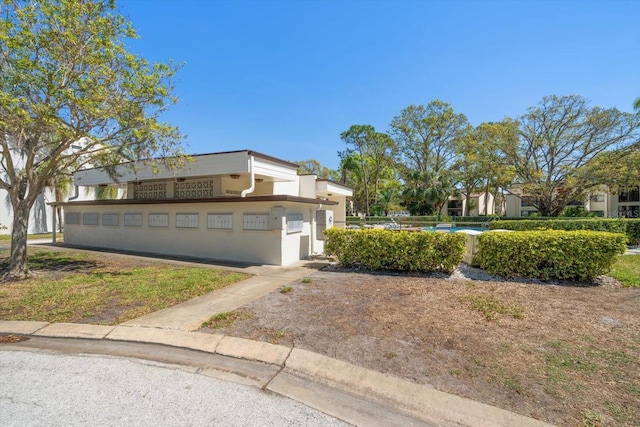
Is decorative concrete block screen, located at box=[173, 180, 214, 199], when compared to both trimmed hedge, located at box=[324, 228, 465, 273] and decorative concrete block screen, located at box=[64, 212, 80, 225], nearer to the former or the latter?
decorative concrete block screen, located at box=[64, 212, 80, 225]

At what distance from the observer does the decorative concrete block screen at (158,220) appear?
11.9 meters

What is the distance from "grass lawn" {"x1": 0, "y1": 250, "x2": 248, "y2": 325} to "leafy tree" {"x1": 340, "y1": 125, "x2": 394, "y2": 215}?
3072cm

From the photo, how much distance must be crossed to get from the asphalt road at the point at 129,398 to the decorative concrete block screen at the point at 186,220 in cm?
794

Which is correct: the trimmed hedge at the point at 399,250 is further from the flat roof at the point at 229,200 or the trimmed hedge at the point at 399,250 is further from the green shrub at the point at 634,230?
the green shrub at the point at 634,230

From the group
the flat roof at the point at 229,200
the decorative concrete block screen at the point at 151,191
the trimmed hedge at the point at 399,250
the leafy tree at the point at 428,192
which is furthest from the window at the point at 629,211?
the decorative concrete block screen at the point at 151,191

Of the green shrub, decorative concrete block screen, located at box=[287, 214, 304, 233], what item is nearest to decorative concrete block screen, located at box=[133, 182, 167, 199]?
decorative concrete block screen, located at box=[287, 214, 304, 233]

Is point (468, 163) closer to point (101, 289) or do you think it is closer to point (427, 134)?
point (427, 134)

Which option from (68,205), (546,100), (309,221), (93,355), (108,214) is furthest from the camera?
(546,100)

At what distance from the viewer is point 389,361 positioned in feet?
11.1

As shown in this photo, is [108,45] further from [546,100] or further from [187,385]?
[546,100]

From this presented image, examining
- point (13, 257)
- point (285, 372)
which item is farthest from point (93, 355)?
point (13, 257)

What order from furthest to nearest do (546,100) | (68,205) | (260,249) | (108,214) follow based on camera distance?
1. (546,100)
2. (68,205)
3. (108,214)
4. (260,249)

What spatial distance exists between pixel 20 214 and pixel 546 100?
3101 cm

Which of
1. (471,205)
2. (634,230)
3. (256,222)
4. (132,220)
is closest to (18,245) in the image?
(132,220)
